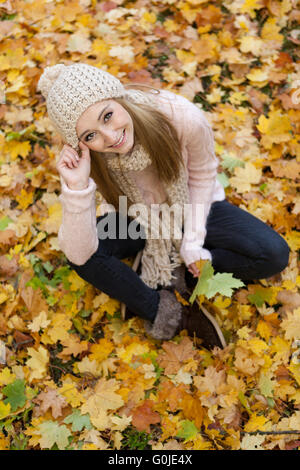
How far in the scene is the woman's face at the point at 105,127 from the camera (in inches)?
66.8

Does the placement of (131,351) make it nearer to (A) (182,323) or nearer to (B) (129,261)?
(A) (182,323)

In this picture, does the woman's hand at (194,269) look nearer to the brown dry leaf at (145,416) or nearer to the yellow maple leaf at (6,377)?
the brown dry leaf at (145,416)

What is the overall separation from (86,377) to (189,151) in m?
1.31

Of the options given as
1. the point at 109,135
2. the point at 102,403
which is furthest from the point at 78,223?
the point at 102,403

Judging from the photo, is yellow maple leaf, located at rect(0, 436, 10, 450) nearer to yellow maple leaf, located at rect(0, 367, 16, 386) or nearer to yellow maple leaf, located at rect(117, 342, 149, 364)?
yellow maple leaf, located at rect(0, 367, 16, 386)

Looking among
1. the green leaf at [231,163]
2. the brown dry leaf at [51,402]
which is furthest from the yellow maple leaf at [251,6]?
the brown dry leaf at [51,402]

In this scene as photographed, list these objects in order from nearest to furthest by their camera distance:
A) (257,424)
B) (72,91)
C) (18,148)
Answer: (72,91) < (257,424) < (18,148)

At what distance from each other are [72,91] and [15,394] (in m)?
1.54

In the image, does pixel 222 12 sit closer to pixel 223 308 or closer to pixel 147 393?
pixel 223 308

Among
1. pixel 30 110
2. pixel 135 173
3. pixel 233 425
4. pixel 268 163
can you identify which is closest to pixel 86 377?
pixel 233 425

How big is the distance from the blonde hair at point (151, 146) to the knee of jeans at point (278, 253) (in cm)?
63

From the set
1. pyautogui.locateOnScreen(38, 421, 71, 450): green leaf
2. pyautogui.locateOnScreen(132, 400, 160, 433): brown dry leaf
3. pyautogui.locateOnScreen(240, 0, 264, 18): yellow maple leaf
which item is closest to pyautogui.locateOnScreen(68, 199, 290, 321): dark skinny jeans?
pyautogui.locateOnScreen(132, 400, 160, 433): brown dry leaf

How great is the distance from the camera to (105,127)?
175 cm

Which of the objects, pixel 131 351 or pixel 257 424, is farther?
pixel 131 351
